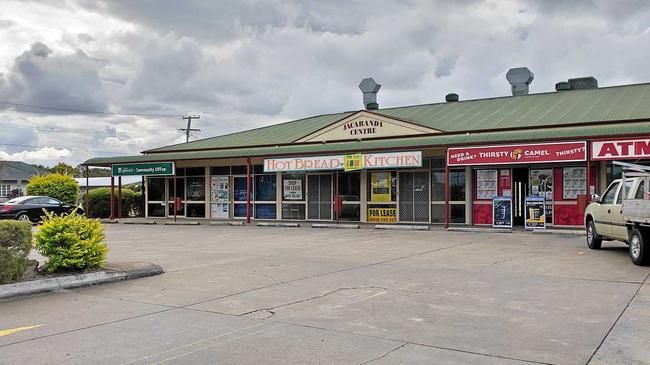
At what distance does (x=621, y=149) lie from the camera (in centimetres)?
1716

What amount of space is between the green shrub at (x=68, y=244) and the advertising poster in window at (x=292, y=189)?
16.7m

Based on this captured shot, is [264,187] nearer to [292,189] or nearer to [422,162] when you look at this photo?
[292,189]

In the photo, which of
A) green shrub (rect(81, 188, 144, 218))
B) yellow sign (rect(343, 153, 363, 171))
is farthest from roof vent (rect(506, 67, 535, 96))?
green shrub (rect(81, 188, 144, 218))

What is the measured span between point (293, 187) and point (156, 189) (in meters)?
8.80

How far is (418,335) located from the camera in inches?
240

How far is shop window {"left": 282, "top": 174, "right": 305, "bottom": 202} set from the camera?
26.4m

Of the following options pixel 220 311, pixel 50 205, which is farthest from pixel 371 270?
pixel 50 205

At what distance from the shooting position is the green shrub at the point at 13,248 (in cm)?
863

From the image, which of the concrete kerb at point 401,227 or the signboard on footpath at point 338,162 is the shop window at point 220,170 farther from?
the concrete kerb at point 401,227

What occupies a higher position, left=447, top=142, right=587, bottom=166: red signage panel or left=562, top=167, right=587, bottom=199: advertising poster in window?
left=447, top=142, right=587, bottom=166: red signage panel

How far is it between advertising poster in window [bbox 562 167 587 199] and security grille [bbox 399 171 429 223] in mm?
5265

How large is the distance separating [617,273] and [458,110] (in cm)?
1749

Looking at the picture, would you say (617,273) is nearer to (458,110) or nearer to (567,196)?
(567,196)

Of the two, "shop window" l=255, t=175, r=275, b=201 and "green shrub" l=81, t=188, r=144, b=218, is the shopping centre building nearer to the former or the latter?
"shop window" l=255, t=175, r=275, b=201
